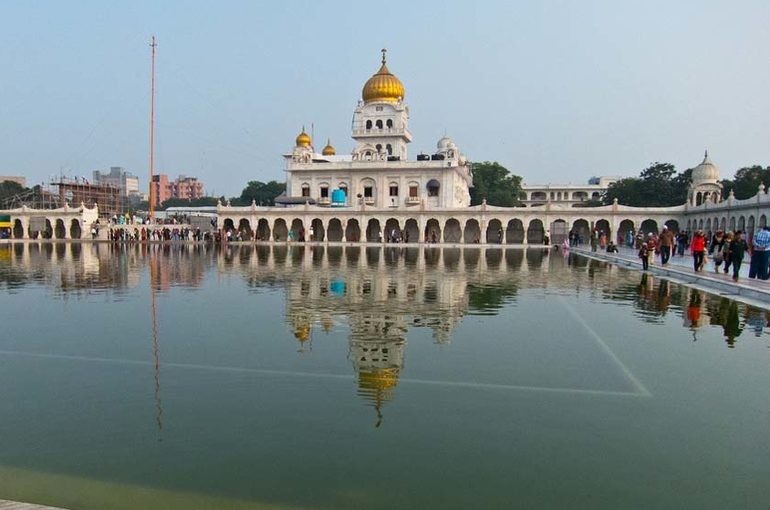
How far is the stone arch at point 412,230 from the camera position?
49719 mm

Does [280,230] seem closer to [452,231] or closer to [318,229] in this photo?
[318,229]

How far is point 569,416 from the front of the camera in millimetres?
5680

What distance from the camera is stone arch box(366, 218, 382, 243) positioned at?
164 feet

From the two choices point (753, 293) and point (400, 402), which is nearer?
point (400, 402)

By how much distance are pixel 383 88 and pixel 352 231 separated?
14582 millimetres

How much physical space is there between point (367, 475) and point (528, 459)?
50.9 inches

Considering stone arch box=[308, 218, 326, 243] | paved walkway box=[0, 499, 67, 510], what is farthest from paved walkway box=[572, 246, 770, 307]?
stone arch box=[308, 218, 326, 243]

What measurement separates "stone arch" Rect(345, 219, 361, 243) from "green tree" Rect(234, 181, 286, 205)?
4414 centimetres

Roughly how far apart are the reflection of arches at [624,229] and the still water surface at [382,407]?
3740 centimetres

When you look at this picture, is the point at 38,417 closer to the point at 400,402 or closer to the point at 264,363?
the point at 264,363

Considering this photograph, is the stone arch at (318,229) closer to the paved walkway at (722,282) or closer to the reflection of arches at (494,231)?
the reflection of arches at (494,231)

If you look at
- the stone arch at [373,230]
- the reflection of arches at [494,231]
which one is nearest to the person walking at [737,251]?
the reflection of arches at [494,231]

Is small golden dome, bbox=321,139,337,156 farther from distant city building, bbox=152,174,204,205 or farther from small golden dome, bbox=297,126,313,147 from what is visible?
distant city building, bbox=152,174,204,205

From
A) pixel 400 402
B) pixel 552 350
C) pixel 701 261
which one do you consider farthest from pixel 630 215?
pixel 400 402
